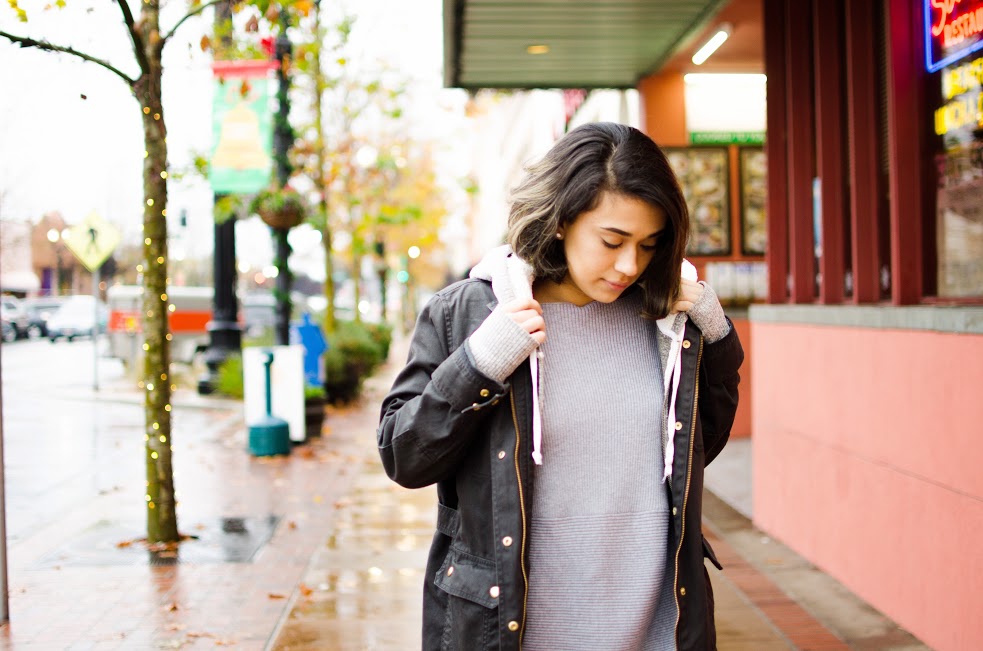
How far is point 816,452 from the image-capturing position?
18.1 feet

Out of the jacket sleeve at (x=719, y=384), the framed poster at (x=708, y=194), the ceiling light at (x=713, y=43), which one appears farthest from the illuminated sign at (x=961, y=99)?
the framed poster at (x=708, y=194)

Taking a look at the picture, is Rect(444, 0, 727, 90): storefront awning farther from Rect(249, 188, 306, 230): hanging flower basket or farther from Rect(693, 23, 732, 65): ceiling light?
Rect(249, 188, 306, 230): hanging flower basket

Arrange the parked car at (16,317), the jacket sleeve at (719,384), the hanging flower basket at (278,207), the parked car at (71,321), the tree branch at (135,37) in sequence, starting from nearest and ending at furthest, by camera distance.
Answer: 1. the jacket sleeve at (719,384)
2. the tree branch at (135,37)
3. the hanging flower basket at (278,207)
4. the parked car at (16,317)
5. the parked car at (71,321)

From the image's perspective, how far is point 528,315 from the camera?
1969 mm

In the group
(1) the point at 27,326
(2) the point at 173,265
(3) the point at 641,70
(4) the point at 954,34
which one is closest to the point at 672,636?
(4) the point at 954,34

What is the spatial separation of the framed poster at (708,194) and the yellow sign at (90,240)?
10.7 meters

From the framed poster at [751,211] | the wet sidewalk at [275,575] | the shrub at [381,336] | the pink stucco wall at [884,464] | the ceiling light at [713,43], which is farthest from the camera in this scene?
the shrub at [381,336]

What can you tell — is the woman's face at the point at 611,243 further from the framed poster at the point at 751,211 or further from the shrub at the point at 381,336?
the shrub at the point at 381,336

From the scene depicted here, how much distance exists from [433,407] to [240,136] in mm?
8554

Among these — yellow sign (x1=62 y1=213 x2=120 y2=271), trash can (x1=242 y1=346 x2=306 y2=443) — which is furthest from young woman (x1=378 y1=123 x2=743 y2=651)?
yellow sign (x1=62 y1=213 x2=120 y2=271)

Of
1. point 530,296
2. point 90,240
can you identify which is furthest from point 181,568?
point 90,240

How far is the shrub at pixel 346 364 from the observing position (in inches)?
579

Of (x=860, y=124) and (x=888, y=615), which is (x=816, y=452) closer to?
(x=888, y=615)

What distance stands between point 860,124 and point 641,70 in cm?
527
